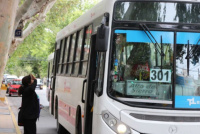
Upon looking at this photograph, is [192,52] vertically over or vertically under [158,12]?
under

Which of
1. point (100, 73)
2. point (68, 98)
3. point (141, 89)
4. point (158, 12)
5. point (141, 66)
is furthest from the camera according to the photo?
point (68, 98)

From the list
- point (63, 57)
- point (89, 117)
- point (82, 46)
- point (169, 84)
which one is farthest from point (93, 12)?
point (63, 57)

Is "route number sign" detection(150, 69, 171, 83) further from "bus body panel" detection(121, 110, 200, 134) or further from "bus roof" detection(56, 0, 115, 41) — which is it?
"bus roof" detection(56, 0, 115, 41)

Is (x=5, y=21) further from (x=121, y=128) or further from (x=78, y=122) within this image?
(x=121, y=128)

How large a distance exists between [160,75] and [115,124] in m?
0.97

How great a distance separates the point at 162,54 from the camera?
269 inches

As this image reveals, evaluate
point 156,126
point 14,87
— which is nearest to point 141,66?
point 156,126

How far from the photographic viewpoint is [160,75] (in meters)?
6.82

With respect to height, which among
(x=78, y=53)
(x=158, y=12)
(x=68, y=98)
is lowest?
(x=68, y=98)

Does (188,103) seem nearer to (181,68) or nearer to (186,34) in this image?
(181,68)

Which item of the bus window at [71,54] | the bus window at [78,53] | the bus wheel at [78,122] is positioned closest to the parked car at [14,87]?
the bus window at [71,54]

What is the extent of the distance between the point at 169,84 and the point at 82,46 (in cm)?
305

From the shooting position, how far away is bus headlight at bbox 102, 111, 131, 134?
21.7ft

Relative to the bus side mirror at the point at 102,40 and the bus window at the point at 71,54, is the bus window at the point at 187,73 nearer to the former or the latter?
the bus side mirror at the point at 102,40
